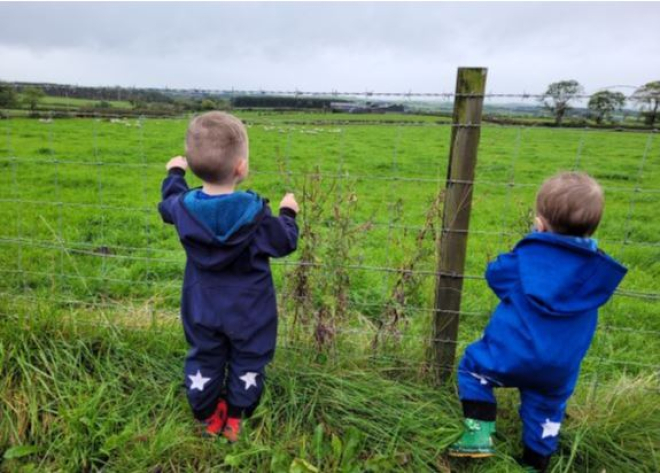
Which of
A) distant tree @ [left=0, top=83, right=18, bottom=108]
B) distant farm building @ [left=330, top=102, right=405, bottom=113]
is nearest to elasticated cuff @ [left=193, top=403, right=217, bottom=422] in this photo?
distant farm building @ [left=330, top=102, right=405, bottom=113]

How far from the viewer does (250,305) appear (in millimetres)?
2488

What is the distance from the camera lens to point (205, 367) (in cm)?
264

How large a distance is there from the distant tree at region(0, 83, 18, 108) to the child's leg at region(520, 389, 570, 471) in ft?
12.4

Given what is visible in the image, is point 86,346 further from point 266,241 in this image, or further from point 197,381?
point 266,241

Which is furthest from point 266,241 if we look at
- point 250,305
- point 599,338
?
point 599,338

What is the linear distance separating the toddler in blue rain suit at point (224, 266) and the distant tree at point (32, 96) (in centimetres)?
157

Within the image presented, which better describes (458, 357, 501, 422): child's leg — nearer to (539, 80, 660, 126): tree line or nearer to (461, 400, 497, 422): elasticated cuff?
(461, 400, 497, 422): elasticated cuff

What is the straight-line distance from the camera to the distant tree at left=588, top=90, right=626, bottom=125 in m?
2.83

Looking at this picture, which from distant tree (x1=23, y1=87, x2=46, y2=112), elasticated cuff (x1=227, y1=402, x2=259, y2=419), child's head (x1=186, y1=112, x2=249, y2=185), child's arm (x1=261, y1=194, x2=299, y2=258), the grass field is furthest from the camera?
distant tree (x1=23, y1=87, x2=46, y2=112)

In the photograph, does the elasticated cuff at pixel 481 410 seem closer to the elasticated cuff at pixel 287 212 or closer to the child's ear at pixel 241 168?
the elasticated cuff at pixel 287 212

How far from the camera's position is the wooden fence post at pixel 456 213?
2.76m

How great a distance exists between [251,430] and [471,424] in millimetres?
1139

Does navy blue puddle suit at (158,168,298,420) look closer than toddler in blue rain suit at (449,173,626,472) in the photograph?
No

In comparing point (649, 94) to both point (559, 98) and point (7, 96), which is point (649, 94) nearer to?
point (559, 98)
